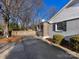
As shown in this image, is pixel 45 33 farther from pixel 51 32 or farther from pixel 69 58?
pixel 69 58

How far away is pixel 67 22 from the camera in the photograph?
77.7 ft

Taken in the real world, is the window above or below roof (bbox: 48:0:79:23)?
below

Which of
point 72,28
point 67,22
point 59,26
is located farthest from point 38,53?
point 59,26

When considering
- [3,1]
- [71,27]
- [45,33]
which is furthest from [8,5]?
[71,27]

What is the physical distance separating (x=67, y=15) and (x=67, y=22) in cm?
101

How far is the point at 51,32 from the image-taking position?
88.4 feet

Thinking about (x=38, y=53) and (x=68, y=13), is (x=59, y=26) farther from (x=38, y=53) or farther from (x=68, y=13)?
(x=38, y=53)

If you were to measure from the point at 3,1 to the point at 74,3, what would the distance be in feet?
46.5

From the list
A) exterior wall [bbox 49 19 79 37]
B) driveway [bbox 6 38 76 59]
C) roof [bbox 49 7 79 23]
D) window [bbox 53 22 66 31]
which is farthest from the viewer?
window [bbox 53 22 66 31]

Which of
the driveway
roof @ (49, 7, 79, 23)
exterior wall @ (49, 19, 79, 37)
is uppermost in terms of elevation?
roof @ (49, 7, 79, 23)

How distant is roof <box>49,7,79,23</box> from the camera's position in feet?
76.4

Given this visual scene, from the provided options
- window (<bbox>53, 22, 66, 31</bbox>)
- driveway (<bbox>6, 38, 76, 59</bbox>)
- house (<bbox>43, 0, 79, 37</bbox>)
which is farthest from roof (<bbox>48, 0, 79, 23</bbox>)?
driveway (<bbox>6, 38, 76, 59</bbox>)

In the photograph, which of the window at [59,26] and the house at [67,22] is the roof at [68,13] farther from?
the window at [59,26]

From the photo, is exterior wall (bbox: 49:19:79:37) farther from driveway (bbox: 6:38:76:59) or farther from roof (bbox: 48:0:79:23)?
driveway (bbox: 6:38:76:59)
